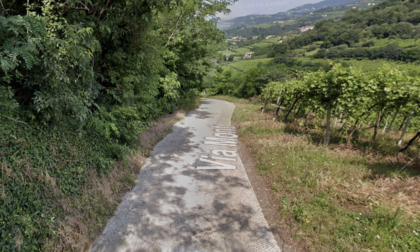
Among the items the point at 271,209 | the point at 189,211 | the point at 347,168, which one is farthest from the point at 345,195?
the point at 189,211

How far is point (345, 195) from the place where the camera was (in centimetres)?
405

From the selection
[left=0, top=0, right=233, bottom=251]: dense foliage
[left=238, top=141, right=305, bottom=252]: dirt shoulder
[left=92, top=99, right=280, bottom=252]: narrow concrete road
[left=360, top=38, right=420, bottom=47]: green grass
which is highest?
[left=0, top=0, right=233, bottom=251]: dense foliage

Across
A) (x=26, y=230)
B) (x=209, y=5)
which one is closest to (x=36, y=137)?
(x=26, y=230)

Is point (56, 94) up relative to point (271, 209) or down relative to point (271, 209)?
up

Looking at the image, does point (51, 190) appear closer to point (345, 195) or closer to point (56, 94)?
point (56, 94)

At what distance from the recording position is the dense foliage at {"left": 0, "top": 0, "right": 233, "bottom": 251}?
2.35 metres

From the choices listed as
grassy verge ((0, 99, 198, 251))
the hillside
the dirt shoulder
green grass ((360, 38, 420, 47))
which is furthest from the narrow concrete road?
green grass ((360, 38, 420, 47))

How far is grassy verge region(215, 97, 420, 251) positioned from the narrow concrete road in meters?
0.73

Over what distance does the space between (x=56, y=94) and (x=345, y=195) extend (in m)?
5.60

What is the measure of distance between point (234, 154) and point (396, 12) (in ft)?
301

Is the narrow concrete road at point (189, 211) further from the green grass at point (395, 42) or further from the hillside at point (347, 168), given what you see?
the green grass at point (395, 42)

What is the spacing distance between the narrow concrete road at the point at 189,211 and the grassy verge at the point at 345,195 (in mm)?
726

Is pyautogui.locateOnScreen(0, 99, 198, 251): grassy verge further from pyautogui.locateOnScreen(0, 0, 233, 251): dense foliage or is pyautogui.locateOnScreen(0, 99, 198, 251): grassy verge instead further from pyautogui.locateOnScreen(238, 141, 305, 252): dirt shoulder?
pyautogui.locateOnScreen(238, 141, 305, 252): dirt shoulder

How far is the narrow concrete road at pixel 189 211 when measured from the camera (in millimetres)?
3176
